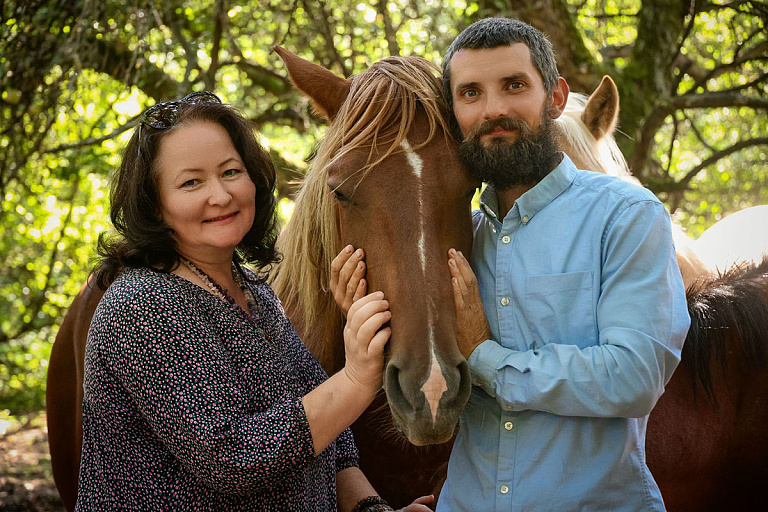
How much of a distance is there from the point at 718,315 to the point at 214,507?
165 cm

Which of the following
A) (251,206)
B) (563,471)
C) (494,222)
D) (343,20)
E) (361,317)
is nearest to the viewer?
(563,471)

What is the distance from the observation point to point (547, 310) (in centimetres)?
163

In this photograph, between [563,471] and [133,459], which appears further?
[133,459]

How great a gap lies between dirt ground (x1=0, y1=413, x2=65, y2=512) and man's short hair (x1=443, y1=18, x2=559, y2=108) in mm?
4538

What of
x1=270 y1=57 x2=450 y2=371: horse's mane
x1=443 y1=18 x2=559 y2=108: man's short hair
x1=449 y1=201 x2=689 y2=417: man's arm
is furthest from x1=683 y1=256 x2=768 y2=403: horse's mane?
x1=270 y1=57 x2=450 y2=371: horse's mane

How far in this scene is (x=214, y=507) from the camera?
1695mm

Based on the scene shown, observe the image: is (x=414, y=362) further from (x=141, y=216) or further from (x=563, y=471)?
(x=141, y=216)

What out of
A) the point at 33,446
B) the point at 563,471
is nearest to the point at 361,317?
the point at 563,471

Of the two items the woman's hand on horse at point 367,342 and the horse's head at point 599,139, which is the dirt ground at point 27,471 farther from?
the horse's head at point 599,139

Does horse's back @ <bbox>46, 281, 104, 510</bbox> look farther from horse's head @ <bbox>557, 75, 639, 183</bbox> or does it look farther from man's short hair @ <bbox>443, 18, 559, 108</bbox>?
man's short hair @ <bbox>443, 18, 559, 108</bbox>

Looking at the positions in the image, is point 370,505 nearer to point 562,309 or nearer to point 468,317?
point 468,317

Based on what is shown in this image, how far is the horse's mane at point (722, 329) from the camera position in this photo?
2.18 meters

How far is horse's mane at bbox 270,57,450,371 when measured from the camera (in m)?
1.96

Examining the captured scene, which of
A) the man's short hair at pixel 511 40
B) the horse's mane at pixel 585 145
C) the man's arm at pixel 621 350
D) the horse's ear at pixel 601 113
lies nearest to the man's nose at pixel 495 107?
the man's short hair at pixel 511 40
